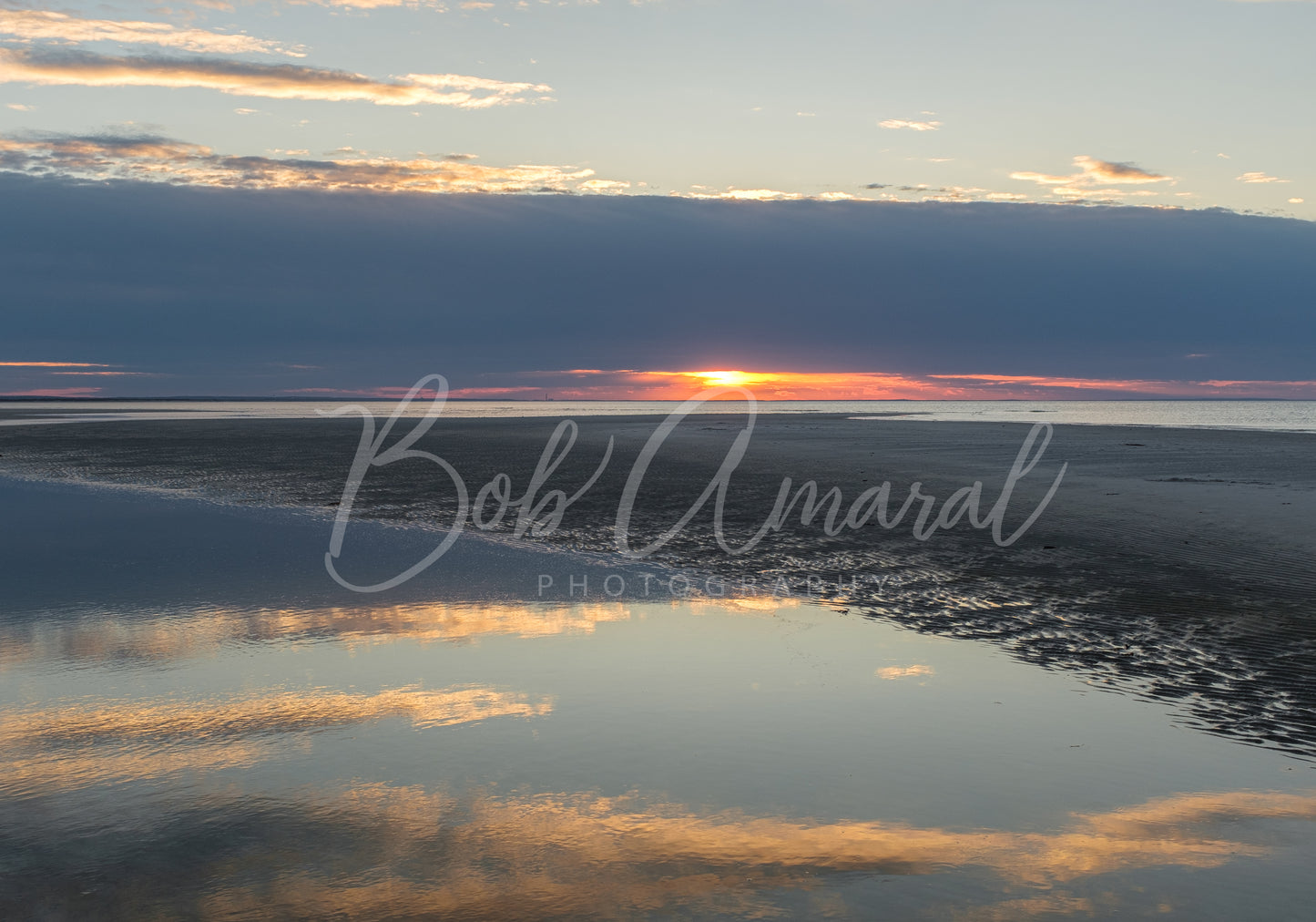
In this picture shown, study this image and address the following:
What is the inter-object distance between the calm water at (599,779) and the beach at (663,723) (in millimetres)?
35

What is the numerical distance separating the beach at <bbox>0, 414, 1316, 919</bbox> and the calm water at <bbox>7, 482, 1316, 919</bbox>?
1.4 inches

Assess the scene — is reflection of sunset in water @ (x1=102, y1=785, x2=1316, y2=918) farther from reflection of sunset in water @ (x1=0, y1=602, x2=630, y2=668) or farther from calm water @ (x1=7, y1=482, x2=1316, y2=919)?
reflection of sunset in water @ (x1=0, y1=602, x2=630, y2=668)

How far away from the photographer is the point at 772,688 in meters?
9.34

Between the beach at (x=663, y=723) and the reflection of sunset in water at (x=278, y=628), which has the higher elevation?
the beach at (x=663, y=723)

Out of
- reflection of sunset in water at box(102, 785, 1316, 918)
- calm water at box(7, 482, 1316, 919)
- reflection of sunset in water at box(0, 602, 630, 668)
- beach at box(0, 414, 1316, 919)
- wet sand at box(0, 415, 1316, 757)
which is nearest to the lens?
reflection of sunset in water at box(102, 785, 1316, 918)

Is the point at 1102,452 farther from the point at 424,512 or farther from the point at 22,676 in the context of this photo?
the point at 22,676

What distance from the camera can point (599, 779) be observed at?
23.0 ft

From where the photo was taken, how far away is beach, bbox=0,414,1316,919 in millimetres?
5520

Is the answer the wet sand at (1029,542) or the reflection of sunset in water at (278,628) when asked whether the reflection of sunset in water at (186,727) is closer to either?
the reflection of sunset in water at (278,628)

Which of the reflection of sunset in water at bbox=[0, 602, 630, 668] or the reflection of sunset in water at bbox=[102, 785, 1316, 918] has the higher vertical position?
the reflection of sunset in water at bbox=[102, 785, 1316, 918]

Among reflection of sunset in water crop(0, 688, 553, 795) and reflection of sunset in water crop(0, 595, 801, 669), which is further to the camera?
reflection of sunset in water crop(0, 595, 801, 669)

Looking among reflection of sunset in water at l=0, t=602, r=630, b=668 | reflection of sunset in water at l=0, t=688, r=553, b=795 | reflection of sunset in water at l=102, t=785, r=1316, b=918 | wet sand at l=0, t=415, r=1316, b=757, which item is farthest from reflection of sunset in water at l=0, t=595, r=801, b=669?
reflection of sunset in water at l=102, t=785, r=1316, b=918

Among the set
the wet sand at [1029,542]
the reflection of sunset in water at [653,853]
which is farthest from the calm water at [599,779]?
the wet sand at [1029,542]

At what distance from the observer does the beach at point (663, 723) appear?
5520 millimetres
